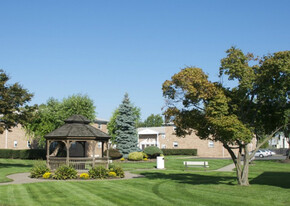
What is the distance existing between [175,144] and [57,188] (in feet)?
170

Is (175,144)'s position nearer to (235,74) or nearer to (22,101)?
(22,101)

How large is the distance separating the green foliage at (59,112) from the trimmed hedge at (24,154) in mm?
2378

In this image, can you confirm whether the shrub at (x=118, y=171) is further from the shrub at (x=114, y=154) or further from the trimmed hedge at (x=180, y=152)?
the trimmed hedge at (x=180, y=152)

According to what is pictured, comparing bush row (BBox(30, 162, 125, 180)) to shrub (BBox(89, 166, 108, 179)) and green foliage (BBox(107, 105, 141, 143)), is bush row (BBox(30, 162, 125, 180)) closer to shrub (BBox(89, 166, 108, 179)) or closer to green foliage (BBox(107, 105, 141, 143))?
shrub (BBox(89, 166, 108, 179))

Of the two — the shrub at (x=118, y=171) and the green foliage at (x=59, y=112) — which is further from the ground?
the green foliage at (x=59, y=112)

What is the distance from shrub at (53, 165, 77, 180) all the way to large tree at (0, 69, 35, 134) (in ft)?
32.7

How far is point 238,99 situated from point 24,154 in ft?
123

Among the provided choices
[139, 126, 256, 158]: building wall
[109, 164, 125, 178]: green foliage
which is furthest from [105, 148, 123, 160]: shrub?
[109, 164, 125, 178]: green foliage

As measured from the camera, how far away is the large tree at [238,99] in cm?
1911

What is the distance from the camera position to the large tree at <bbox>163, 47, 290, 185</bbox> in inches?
752

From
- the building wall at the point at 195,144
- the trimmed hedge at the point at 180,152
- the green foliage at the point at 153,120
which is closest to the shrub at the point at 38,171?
the building wall at the point at 195,144

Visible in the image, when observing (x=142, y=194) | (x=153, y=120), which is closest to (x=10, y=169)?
(x=142, y=194)

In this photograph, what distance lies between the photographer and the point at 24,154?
50.2 meters

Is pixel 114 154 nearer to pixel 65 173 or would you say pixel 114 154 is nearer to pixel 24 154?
pixel 24 154
